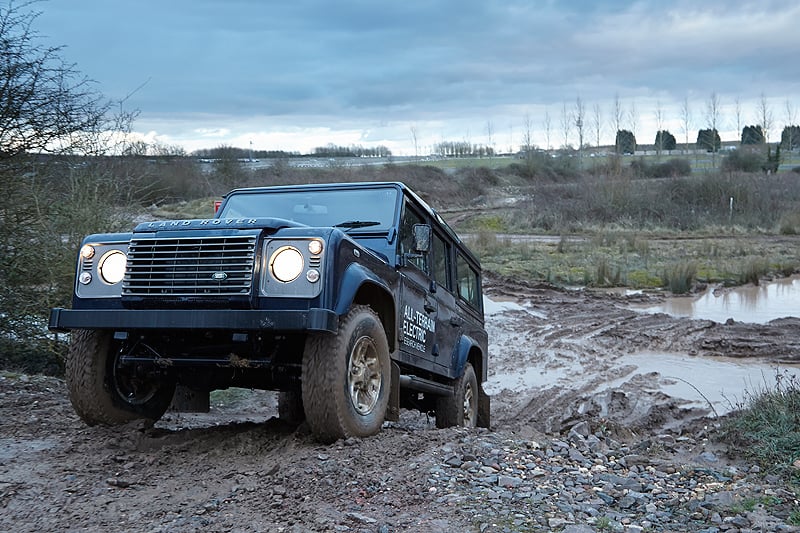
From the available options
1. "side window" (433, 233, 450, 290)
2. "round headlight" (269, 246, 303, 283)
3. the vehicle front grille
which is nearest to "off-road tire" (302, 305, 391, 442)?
"round headlight" (269, 246, 303, 283)

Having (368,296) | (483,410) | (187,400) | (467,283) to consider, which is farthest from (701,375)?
(187,400)

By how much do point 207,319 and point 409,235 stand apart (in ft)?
7.87

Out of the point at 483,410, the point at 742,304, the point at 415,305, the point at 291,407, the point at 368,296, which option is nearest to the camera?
the point at 368,296

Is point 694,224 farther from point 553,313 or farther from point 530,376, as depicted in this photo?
point 530,376

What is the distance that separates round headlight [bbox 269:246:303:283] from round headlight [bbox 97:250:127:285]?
1.16m

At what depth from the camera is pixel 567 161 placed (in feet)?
252

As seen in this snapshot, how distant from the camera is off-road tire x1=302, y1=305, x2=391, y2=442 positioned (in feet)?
17.0

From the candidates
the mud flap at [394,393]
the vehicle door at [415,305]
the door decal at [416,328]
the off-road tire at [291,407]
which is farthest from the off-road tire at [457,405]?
the mud flap at [394,393]

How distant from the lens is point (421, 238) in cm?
660

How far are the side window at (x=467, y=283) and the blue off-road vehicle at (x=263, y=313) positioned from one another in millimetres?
1766

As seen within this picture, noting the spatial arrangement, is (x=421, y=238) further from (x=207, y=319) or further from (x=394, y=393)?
(x=207, y=319)

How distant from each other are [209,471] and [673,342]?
1322 cm

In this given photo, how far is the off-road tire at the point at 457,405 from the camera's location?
8.10 m

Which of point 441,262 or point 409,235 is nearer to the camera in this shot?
point 409,235
